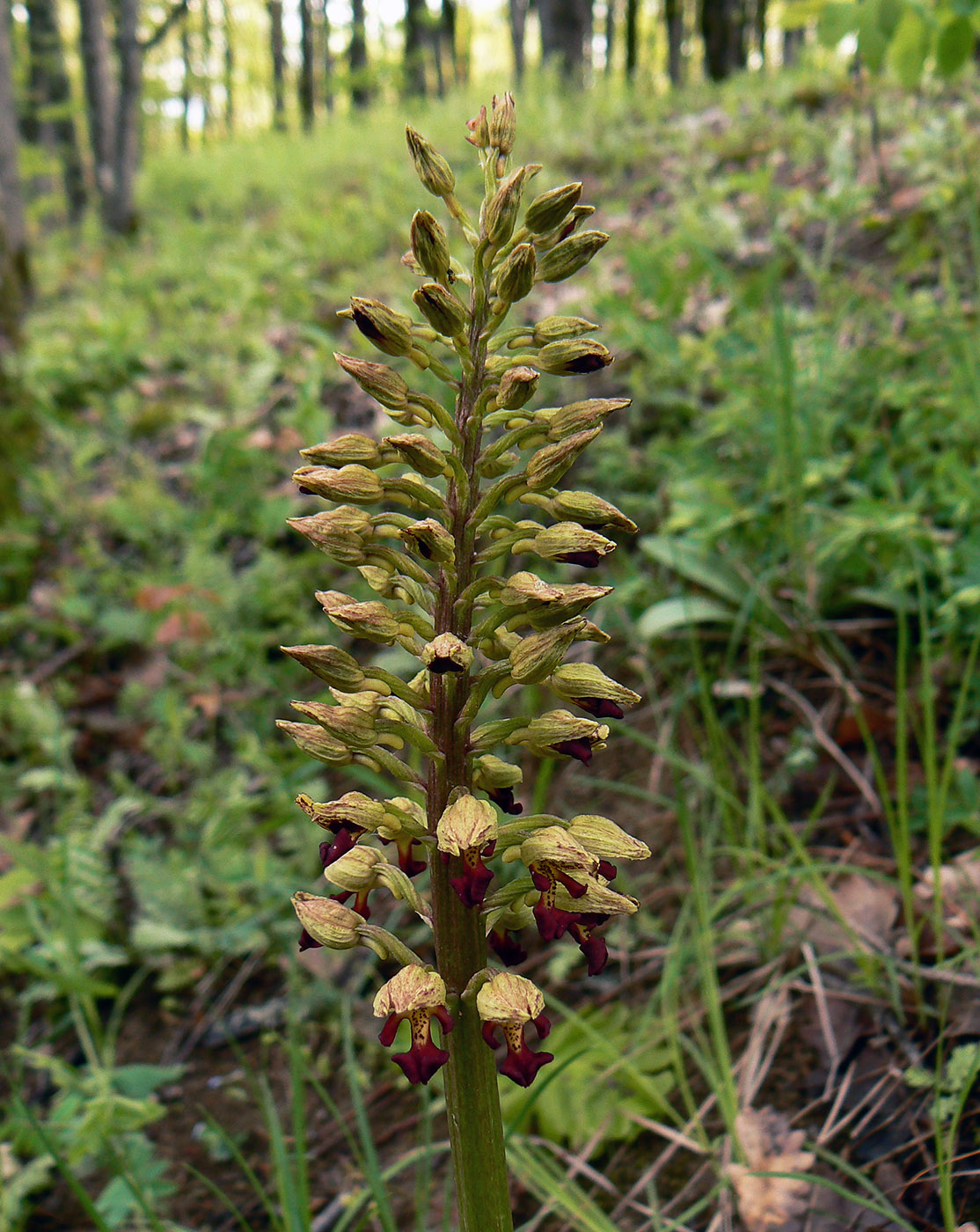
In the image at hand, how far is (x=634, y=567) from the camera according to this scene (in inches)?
144

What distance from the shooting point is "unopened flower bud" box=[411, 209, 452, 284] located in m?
1.35

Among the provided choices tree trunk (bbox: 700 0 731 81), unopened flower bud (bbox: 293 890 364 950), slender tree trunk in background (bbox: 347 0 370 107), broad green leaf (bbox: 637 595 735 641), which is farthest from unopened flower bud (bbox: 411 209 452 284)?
slender tree trunk in background (bbox: 347 0 370 107)

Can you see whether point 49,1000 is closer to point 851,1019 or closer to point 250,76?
point 851,1019

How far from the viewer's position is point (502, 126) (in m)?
1.48

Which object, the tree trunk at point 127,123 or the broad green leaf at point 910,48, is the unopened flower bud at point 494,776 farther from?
the tree trunk at point 127,123

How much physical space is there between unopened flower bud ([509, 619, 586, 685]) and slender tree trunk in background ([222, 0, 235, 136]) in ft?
112

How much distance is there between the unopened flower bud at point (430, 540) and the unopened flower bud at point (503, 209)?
460 millimetres

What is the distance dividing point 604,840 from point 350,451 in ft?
2.34

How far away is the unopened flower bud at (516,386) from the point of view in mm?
1314

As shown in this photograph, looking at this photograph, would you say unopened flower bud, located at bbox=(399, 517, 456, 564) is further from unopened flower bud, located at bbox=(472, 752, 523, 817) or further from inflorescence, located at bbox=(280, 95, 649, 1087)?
unopened flower bud, located at bbox=(472, 752, 523, 817)

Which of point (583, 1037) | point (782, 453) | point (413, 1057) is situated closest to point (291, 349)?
point (782, 453)

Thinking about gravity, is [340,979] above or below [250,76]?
below

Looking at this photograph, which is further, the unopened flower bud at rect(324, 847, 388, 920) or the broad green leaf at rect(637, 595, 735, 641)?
the broad green leaf at rect(637, 595, 735, 641)

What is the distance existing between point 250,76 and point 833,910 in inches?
1363
